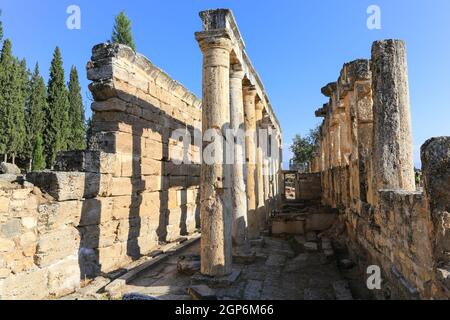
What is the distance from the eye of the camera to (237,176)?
8.92 m

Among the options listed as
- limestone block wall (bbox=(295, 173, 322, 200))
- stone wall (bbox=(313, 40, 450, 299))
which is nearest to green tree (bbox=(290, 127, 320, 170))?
limestone block wall (bbox=(295, 173, 322, 200))

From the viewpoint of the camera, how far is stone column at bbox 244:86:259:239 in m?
10.5

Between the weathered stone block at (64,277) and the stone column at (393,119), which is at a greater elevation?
the stone column at (393,119)

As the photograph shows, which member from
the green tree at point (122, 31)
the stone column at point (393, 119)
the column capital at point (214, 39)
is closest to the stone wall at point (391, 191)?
the stone column at point (393, 119)

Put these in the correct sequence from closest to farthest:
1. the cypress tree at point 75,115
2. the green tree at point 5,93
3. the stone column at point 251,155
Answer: the stone column at point 251,155, the green tree at point 5,93, the cypress tree at point 75,115

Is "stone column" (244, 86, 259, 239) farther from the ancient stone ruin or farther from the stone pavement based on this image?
the stone pavement

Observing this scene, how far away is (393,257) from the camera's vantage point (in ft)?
17.4

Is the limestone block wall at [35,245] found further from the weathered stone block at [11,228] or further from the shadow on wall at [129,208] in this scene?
the shadow on wall at [129,208]

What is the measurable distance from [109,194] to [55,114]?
90.0 feet

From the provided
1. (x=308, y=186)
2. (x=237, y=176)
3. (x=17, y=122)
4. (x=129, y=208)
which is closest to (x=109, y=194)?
(x=129, y=208)

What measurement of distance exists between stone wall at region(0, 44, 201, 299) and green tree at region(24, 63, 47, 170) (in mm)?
23869

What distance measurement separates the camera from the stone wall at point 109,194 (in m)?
5.62

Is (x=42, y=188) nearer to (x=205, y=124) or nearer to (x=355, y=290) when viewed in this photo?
(x=205, y=124)

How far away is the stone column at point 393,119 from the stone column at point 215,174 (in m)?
3.01
